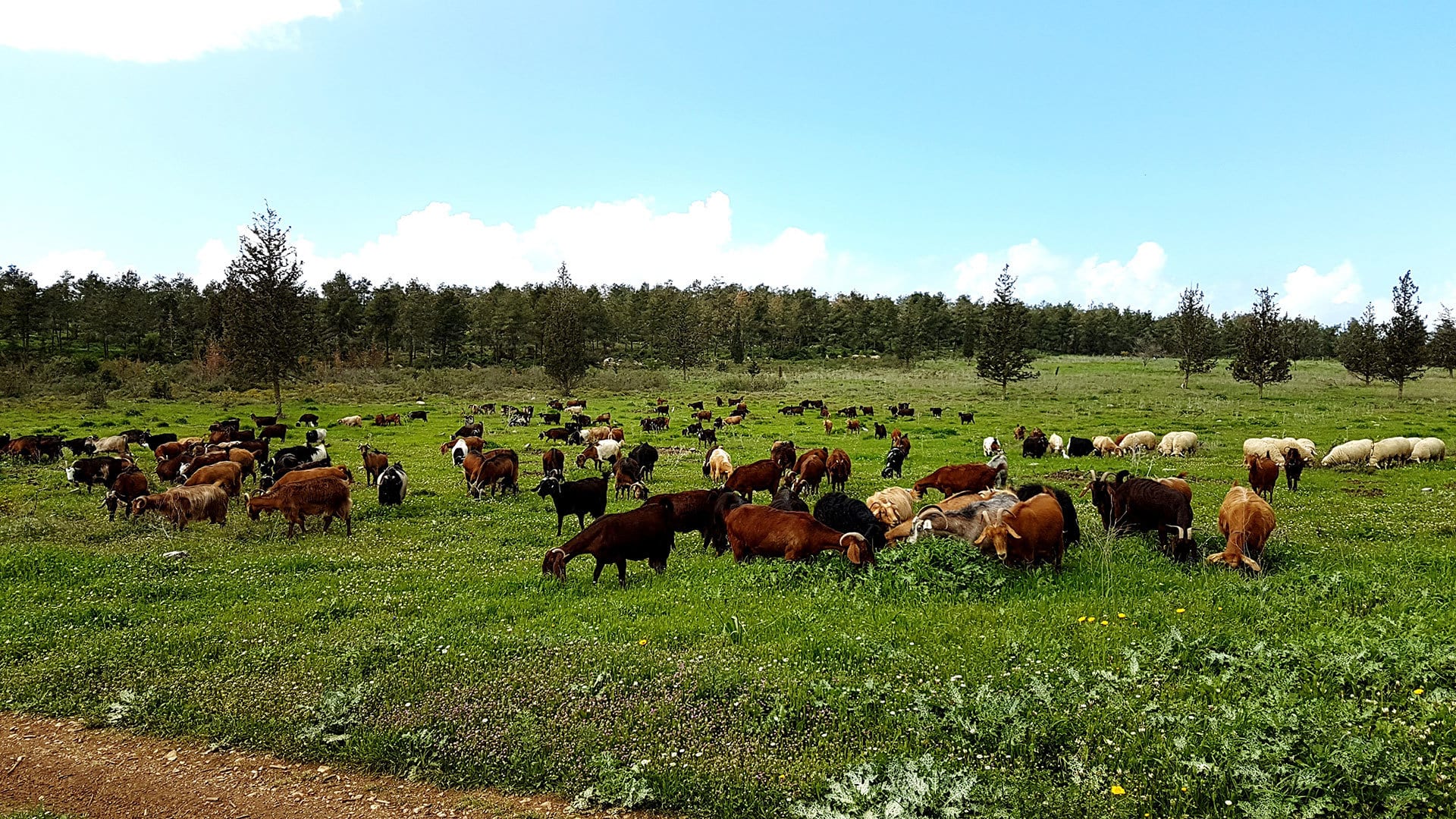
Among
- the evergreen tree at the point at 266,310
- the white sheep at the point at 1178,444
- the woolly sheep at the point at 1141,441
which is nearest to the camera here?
the white sheep at the point at 1178,444

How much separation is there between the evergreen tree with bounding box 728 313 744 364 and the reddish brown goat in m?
85.7

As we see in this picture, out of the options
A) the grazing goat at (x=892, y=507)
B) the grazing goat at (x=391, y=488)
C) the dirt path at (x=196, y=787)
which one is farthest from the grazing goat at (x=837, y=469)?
the dirt path at (x=196, y=787)

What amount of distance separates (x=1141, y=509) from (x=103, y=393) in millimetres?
61547

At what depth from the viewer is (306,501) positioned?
14273mm

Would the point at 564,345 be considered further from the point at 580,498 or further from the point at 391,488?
the point at 580,498

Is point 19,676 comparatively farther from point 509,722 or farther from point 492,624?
point 509,722

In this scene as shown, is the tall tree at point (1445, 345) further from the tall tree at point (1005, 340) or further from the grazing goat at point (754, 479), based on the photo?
the grazing goat at point (754, 479)

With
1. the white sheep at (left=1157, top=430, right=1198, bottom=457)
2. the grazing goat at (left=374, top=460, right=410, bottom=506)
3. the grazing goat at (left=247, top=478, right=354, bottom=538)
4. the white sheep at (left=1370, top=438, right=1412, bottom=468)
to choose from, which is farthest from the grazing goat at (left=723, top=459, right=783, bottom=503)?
the white sheep at (left=1370, top=438, right=1412, bottom=468)

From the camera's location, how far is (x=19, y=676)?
773 centimetres

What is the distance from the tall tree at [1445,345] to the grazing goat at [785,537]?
272ft

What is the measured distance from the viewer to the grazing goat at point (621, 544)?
10500 millimetres

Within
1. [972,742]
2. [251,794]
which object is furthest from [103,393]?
[972,742]

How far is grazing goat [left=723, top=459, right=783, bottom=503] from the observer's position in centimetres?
1662

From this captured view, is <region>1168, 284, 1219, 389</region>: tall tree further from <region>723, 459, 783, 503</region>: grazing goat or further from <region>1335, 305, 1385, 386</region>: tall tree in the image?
<region>723, 459, 783, 503</region>: grazing goat
